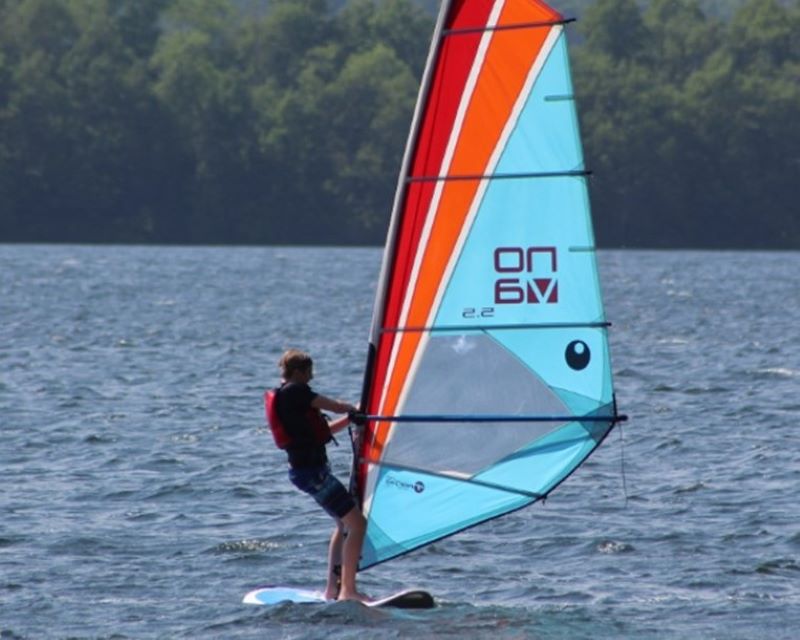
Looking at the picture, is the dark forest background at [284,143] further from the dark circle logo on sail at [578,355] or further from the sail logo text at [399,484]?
the dark circle logo on sail at [578,355]

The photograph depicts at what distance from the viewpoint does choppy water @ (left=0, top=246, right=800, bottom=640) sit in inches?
498

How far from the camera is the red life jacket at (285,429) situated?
477 inches

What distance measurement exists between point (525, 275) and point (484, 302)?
0.32 metres

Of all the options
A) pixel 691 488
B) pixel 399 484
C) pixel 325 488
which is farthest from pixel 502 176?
pixel 691 488

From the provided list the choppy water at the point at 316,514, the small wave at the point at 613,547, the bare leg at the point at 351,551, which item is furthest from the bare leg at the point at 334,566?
the small wave at the point at 613,547

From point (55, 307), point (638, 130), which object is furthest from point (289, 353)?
point (638, 130)

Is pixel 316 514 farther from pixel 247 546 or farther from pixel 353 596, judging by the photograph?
pixel 353 596

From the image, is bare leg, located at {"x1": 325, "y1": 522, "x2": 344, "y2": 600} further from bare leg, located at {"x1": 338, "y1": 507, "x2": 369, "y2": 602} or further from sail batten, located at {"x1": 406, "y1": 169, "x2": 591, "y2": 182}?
sail batten, located at {"x1": 406, "y1": 169, "x2": 591, "y2": 182}

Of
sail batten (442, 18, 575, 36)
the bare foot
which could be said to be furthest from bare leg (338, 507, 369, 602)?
sail batten (442, 18, 575, 36)

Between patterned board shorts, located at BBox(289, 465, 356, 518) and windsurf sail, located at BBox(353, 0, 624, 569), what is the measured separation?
26 centimetres

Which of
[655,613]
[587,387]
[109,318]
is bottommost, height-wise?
[655,613]

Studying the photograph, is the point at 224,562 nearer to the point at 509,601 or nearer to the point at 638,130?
the point at 509,601

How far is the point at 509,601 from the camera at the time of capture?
1314cm

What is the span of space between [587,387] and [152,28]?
10229cm
